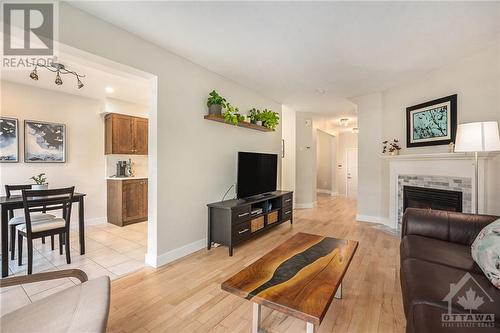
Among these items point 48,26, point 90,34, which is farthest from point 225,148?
point 48,26

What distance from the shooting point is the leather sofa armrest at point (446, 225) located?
1.96 metres

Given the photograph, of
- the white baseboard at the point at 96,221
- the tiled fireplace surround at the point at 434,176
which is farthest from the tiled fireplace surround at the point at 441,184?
the white baseboard at the point at 96,221

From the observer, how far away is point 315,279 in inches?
57.9

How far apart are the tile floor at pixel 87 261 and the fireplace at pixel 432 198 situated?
13.4 ft

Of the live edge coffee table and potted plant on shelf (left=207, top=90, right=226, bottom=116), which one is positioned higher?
potted plant on shelf (left=207, top=90, right=226, bottom=116)

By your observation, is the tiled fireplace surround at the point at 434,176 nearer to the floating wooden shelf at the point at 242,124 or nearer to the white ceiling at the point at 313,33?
the white ceiling at the point at 313,33

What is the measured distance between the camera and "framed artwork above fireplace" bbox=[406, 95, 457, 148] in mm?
3170

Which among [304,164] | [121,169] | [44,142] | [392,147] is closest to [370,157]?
[392,147]

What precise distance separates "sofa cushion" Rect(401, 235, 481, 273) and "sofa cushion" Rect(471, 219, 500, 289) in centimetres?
8

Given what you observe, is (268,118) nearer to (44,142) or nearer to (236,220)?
(236,220)

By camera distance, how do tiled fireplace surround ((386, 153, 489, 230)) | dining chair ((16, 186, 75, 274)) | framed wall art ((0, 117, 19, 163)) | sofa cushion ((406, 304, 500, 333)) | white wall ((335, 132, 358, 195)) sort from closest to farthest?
sofa cushion ((406, 304, 500, 333)), dining chair ((16, 186, 75, 274)), tiled fireplace surround ((386, 153, 489, 230)), framed wall art ((0, 117, 19, 163)), white wall ((335, 132, 358, 195))

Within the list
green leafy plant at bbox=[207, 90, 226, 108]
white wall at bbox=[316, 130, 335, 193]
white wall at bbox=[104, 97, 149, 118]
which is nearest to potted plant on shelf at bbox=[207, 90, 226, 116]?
green leafy plant at bbox=[207, 90, 226, 108]

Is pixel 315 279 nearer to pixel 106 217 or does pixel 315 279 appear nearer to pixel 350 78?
pixel 350 78

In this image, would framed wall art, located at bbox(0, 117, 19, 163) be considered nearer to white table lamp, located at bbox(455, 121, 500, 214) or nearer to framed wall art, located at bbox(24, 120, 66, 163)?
framed wall art, located at bbox(24, 120, 66, 163)
